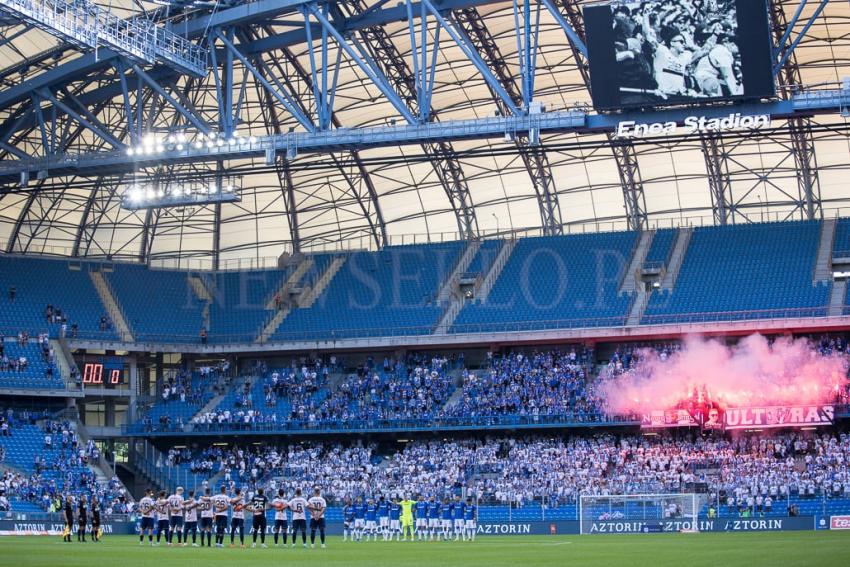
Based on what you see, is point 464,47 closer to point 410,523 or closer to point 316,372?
point 410,523

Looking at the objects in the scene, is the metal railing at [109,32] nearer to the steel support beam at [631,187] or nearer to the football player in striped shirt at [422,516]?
the football player in striped shirt at [422,516]

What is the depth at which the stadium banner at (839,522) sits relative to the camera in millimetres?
47906

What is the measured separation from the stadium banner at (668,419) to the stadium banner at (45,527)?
74.7 ft

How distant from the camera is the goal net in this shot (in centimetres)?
4984

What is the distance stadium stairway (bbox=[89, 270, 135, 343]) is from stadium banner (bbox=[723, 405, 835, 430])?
1272 inches

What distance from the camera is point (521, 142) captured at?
210 ft

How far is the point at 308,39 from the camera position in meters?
43.7

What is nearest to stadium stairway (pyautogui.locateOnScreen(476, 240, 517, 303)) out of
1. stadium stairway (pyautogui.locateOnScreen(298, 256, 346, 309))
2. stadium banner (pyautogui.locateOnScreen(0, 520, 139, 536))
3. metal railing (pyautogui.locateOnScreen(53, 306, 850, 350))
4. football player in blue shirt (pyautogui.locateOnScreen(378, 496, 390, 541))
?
metal railing (pyautogui.locateOnScreen(53, 306, 850, 350))

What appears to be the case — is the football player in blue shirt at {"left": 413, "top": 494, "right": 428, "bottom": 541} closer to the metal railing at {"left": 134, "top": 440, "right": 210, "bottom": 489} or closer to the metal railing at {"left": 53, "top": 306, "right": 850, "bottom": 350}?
the metal railing at {"left": 53, "top": 306, "right": 850, "bottom": 350}

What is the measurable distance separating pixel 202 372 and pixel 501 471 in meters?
20.4

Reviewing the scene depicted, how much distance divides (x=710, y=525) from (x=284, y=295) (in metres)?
32.1

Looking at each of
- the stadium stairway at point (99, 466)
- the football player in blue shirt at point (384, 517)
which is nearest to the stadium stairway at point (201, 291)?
the stadium stairway at point (99, 466)

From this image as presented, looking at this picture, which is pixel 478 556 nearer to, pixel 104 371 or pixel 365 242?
pixel 104 371

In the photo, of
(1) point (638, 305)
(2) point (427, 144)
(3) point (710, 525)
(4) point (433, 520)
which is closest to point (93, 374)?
(2) point (427, 144)
